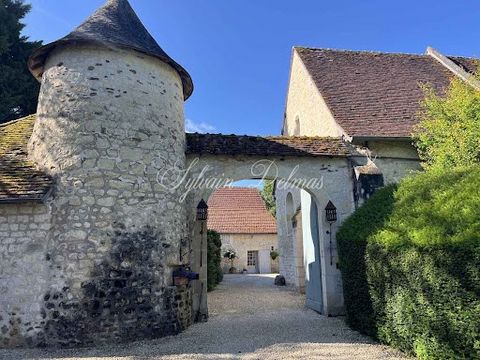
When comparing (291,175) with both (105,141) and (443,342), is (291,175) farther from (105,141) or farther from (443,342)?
(443,342)

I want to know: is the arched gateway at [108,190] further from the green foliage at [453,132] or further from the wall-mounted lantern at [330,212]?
the green foliage at [453,132]

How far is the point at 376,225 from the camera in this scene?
6016 millimetres

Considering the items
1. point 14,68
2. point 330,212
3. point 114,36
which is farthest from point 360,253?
point 14,68

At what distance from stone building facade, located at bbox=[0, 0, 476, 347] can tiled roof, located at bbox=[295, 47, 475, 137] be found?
18.6 inches

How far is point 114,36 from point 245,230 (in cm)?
1554

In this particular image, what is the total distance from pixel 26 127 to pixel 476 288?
8475 millimetres

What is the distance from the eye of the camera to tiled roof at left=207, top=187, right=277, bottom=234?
69.5 feet

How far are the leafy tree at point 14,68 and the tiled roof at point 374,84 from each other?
10.6m

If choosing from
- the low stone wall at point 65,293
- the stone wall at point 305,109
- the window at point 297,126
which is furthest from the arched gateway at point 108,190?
the window at point 297,126

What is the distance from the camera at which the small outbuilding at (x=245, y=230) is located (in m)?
21.2

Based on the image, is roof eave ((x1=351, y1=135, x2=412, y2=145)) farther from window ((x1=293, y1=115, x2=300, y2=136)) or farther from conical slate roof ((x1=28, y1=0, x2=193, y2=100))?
window ((x1=293, y1=115, x2=300, y2=136))

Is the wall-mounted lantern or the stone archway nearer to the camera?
the stone archway

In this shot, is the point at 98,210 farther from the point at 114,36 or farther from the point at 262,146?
the point at 262,146

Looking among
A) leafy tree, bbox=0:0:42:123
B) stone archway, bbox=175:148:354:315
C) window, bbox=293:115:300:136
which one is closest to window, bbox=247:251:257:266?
window, bbox=293:115:300:136
